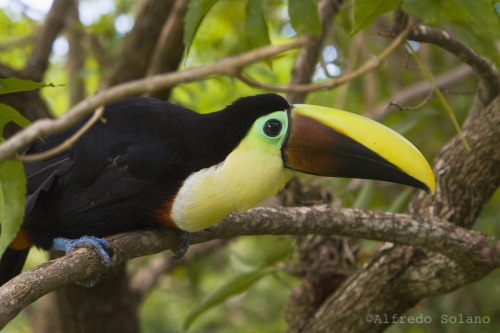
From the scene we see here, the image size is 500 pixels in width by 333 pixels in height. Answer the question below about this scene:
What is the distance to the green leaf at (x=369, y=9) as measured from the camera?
1.95 meters

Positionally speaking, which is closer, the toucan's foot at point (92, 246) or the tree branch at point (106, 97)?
the tree branch at point (106, 97)

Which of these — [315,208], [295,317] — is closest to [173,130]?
[315,208]

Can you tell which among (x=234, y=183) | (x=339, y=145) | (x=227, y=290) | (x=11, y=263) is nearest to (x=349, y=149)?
(x=339, y=145)

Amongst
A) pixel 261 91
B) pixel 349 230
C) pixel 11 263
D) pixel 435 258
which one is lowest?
pixel 435 258

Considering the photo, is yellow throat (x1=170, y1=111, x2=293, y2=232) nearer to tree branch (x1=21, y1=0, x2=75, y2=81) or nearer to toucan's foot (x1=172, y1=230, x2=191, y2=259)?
toucan's foot (x1=172, y1=230, x2=191, y2=259)

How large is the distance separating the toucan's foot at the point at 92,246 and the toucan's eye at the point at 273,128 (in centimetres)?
64

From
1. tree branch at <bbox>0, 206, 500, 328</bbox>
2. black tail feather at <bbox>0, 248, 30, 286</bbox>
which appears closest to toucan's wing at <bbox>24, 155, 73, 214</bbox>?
tree branch at <bbox>0, 206, 500, 328</bbox>

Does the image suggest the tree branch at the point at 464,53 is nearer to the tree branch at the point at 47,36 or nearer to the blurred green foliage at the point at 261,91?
the blurred green foliage at the point at 261,91

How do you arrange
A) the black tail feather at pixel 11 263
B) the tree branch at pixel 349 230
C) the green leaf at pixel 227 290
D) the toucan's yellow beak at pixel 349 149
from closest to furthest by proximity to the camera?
the toucan's yellow beak at pixel 349 149 → the tree branch at pixel 349 230 → the black tail feather at pixel 11 263 → the green leaf at pixel 227 290

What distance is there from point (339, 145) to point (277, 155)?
21 centimetres

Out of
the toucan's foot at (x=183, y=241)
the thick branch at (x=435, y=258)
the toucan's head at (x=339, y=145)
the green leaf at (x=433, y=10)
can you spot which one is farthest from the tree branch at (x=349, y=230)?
the green leaf at (x=433, y=10)

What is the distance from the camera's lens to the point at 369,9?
197 centimetres

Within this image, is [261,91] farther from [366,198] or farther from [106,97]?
[106,97]

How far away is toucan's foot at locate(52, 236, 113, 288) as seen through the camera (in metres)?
2.11
